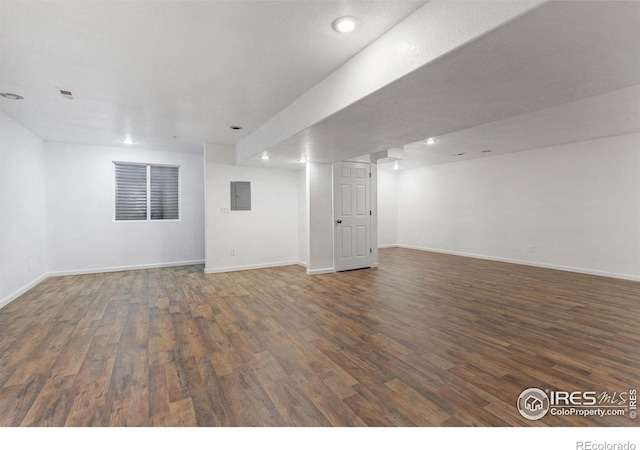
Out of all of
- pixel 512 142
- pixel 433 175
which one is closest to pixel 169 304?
pixel 512 142

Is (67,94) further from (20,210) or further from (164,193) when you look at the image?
(164,193)

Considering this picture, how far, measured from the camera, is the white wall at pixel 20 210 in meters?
3.91

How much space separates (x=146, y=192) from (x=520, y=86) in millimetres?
6798

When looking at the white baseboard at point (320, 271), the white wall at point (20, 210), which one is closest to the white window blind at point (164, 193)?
the white wall at point (20, 210)

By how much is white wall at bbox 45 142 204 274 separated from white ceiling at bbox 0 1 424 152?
1849 millimetres

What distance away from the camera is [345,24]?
2.02 m

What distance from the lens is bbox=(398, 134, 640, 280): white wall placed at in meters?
4.98

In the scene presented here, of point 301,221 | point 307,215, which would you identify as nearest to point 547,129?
point 307,215

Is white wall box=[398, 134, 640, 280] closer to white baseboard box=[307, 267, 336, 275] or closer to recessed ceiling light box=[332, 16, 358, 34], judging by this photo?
white baseboard box=[307, 267, 336, 275]

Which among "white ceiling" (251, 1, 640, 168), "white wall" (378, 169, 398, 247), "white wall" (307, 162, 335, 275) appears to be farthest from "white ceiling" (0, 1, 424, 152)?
"white wall" (378, 169, 398, 247)

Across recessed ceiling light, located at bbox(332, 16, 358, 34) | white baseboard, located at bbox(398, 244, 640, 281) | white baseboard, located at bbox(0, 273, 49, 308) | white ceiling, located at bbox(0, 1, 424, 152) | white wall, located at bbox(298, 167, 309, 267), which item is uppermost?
white ceiling, located at bbox(0, 1, 424, 152)

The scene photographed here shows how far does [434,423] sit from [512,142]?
221 inches

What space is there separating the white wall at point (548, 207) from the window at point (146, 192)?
6.96 m
